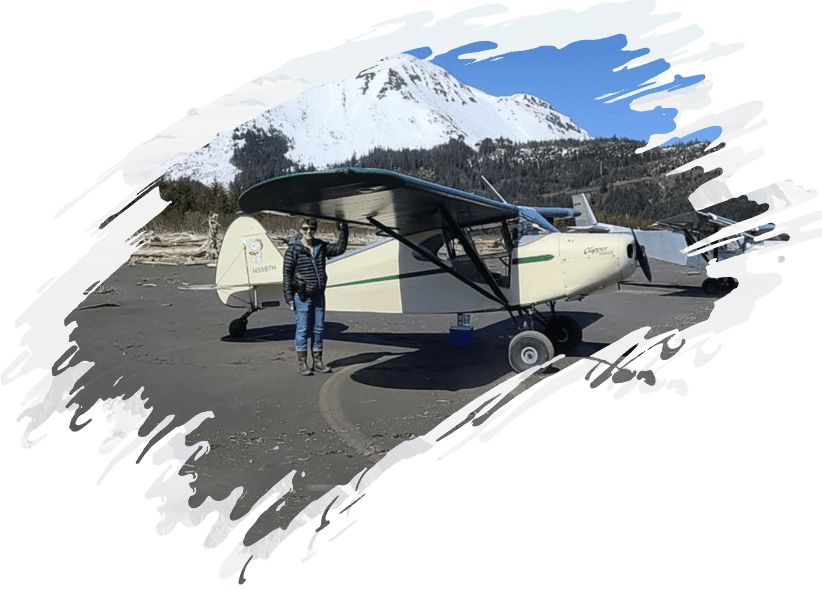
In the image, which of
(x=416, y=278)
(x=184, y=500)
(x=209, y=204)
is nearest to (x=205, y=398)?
(x=184, y=500)

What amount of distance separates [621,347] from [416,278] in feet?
8.50

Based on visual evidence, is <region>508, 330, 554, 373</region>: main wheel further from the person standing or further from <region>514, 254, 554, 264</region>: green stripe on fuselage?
the person standing

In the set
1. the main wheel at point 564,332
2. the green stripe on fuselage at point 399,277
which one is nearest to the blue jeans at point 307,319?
the green stripe on fuselage at point 399,277

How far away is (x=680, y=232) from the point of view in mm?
6871

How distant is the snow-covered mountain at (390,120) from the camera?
18.4 feet

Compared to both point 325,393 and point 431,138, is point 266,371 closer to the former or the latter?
point 325,393

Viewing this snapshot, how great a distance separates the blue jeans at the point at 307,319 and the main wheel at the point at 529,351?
84.9 inches

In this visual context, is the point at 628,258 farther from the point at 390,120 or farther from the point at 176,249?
the point at 176,249

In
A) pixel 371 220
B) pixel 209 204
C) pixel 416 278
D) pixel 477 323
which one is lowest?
pixel 477 323

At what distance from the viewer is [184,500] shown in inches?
123

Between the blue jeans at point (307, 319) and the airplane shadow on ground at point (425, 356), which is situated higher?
the blue jeans at point (307, 319)

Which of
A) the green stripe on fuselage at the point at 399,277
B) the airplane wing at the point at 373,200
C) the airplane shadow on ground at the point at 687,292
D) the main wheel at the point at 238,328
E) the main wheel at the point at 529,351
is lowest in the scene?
the airplane shadow on ground at the point at 687,292

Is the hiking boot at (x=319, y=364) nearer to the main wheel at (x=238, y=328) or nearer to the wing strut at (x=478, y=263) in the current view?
the wing strut at (x=478, y=263)

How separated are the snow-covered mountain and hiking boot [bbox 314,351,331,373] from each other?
2.47 m
